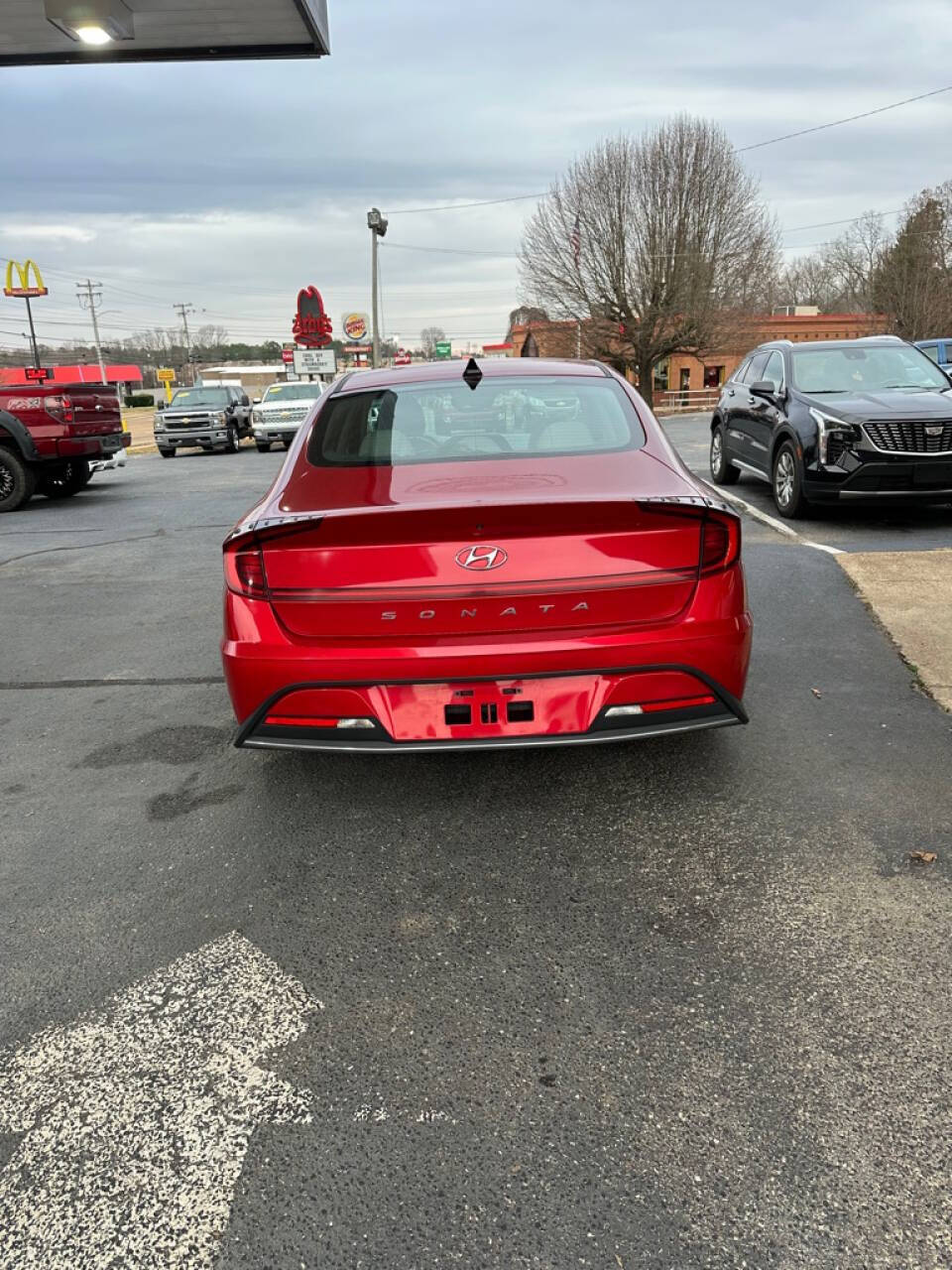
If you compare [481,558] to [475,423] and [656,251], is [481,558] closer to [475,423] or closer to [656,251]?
[475,423]

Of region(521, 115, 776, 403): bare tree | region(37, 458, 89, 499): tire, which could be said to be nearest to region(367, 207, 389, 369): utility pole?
region(521, 115, 776, 403): bare tree

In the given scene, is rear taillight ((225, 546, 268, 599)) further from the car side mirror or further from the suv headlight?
the car side mirror

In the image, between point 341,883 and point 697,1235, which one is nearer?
point 697,1235

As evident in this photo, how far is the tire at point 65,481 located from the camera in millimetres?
13523

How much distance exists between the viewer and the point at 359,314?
6550 cm

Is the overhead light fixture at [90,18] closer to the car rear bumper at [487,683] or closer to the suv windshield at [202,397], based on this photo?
the car rear bumper at [487,683]

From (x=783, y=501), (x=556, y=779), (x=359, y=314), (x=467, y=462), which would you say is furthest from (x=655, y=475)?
(x=359, y=314)

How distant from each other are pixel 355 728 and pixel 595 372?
7.68 ft

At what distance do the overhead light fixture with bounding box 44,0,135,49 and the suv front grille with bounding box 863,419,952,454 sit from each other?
24.6 feet

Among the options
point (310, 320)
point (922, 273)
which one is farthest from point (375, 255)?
point (922, 273)

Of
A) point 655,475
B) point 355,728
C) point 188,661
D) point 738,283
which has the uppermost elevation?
point 738,283

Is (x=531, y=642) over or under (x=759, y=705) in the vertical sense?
over

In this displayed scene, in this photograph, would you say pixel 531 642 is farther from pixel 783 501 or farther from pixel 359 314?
pixel 359 314

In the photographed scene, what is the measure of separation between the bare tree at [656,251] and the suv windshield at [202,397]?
57.2ft
